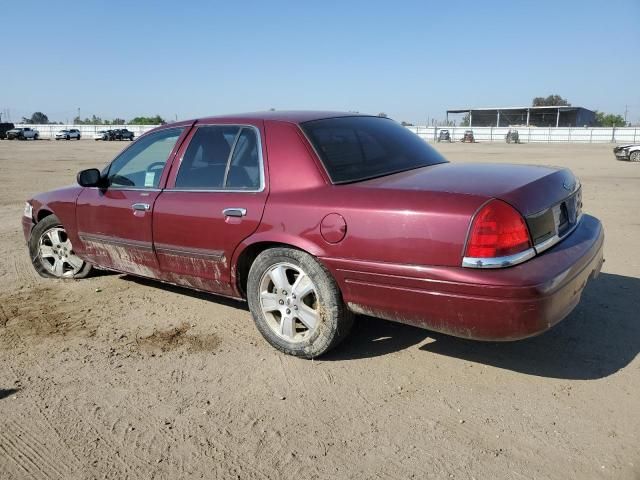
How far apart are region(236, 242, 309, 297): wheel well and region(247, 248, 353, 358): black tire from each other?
2.3 inches

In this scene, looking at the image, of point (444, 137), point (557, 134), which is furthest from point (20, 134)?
point (557, 134)

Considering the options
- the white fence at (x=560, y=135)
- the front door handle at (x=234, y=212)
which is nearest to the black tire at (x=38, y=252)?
the front door handle at (x=234, y=212)

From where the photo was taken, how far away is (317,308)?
11.1 ft

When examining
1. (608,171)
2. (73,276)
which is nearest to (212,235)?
(73,276)

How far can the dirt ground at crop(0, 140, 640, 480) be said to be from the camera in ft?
8.19

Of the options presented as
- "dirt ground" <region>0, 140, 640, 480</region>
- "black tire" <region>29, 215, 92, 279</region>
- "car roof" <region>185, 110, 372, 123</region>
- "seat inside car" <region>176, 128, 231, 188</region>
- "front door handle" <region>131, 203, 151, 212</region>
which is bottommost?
"dirt ground" <region>0, 140, 640, 480</region>

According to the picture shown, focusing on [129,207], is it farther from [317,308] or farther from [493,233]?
[493,233]

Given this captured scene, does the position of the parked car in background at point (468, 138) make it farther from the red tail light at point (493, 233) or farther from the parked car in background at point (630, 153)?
the red tail light at point (493, 233)

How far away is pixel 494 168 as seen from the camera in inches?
141

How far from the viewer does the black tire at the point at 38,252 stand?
5348mm

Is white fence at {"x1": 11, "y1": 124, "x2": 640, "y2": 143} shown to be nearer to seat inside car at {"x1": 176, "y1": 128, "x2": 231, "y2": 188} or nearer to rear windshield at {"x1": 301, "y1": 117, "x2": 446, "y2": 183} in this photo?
rear windshield at {"x1": 301, "y1": 117, "x2": 446, "y2": 183}

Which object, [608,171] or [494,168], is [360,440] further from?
[608,171]

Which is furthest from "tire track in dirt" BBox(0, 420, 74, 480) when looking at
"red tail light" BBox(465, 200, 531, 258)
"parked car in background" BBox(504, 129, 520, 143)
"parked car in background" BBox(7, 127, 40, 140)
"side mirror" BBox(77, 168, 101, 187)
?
"parked car in background" BBox(7, 127, 40, 140)

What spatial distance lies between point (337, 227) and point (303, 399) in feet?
3.29
